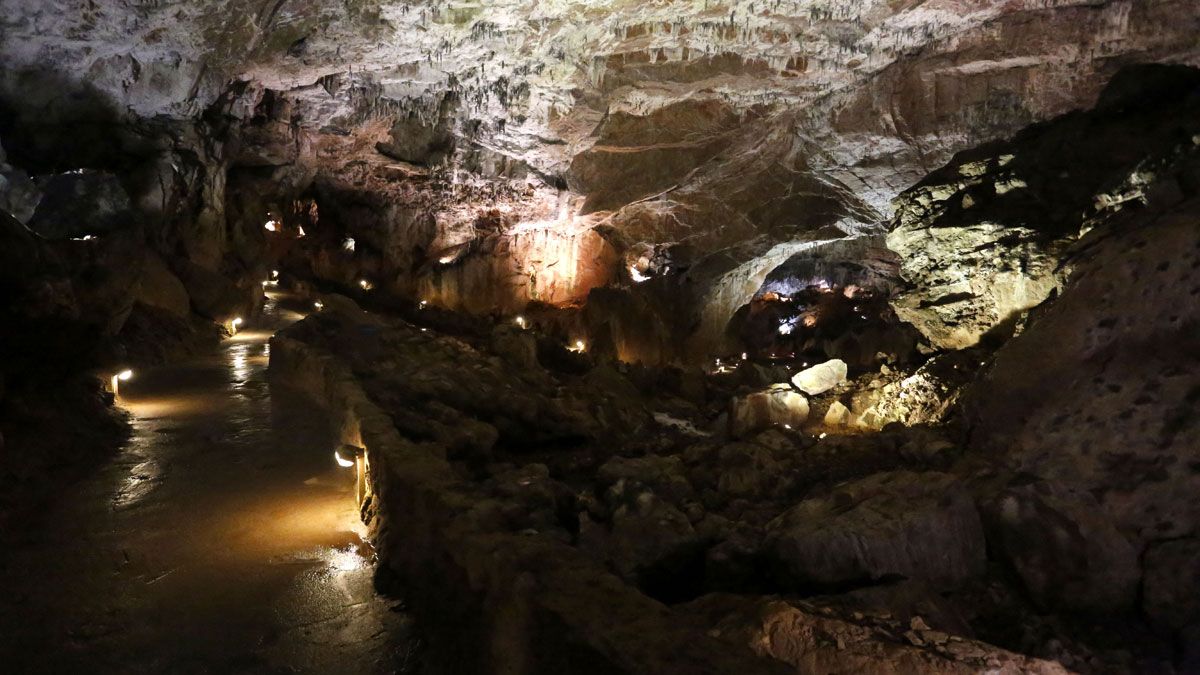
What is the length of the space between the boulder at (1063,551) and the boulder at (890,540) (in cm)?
22

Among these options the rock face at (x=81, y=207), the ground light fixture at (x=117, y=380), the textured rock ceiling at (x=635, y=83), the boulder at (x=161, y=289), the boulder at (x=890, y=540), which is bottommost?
the ground light fixture at (x=117, y=380)

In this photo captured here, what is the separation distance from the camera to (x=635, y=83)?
41.2 feet

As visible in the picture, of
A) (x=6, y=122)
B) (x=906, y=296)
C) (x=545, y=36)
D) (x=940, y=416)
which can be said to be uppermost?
(x=545, y=36)

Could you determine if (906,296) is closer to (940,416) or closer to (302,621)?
(940,416)

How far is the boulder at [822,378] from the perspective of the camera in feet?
44.2

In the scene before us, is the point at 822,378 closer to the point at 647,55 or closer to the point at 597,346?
the point at 647,55

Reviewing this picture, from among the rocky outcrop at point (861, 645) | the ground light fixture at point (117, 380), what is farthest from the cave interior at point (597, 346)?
the ground light fixture at point (117, 380)

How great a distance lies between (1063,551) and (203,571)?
218 inches

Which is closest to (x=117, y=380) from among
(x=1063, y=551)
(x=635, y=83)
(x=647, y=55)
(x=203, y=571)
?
(x=203, y=571)

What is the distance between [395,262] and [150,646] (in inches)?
756

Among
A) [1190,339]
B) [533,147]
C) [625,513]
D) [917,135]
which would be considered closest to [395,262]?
[533,147]

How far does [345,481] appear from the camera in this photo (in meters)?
6.57

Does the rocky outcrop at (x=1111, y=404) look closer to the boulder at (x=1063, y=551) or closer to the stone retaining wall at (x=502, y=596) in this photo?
the boulder at (x=1063, y=551)

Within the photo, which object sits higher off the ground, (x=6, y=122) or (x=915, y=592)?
(x=6, y=122)
